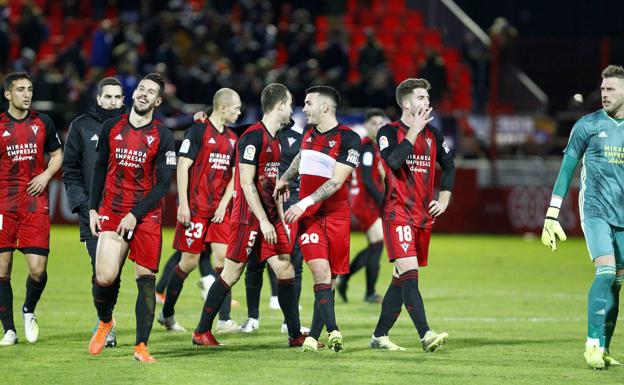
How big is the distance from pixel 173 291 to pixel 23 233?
173 centimetres

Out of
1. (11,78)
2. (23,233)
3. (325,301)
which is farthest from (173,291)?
(11,78)

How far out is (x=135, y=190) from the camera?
30.7 ft

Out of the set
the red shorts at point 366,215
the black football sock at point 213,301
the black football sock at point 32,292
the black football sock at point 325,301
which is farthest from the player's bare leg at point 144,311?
the red shorts at point 366,215

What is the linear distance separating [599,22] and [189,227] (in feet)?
71.7

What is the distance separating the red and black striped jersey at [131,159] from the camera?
9281 millimetres

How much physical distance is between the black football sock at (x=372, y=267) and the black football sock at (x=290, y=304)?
4.14m

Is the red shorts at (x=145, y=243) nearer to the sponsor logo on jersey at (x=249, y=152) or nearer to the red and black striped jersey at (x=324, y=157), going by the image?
the sponsor logo on jersey at (x=249, y=152)

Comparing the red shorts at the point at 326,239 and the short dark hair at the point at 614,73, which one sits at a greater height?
the short dark hair at the point at 614,73

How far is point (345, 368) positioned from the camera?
880 centimetres

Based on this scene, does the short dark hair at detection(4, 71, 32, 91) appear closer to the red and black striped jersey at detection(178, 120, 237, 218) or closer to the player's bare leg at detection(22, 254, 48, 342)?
the player's bare leg at detection(22, 254, 48, 342)

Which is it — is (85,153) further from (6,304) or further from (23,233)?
(6,304)

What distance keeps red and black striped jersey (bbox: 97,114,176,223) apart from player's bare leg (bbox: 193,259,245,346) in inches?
38.6

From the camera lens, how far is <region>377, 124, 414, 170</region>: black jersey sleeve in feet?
31.2

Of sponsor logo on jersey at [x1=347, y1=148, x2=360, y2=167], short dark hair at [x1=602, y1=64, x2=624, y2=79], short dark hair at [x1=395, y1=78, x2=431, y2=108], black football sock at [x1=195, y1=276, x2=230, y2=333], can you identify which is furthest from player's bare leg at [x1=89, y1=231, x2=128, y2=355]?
short dark hair at [x1=602, y1=64, x2=624, y2=79]
